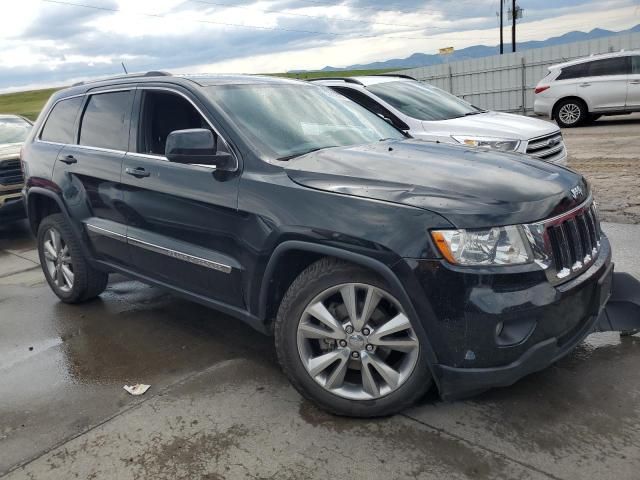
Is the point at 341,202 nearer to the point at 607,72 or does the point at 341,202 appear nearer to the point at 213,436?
the point at 213,436

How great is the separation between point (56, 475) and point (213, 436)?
0.73 meters

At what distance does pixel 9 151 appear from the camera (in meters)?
8.34

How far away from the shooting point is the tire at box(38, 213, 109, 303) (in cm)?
483

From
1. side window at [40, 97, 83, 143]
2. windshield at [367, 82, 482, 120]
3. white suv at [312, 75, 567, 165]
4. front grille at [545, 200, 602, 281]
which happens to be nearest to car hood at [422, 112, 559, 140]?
white suv at [312, 75, 567, 165]

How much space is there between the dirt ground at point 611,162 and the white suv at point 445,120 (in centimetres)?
80

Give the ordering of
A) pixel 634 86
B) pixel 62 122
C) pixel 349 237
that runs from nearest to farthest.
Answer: pixel 349 237 < pixel 62 122 < pixel 634 86

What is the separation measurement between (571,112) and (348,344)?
573 inches

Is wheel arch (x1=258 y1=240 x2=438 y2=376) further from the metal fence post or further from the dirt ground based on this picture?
the metal fence post

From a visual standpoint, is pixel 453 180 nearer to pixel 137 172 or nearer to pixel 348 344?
pixel 348 344

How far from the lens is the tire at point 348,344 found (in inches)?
112

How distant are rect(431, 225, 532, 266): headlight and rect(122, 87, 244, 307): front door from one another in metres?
1.21

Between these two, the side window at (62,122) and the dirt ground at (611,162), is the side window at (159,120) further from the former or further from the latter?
the dirt ground at (611,162)

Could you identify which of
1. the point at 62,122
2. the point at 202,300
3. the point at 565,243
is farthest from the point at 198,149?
the point at 62,122

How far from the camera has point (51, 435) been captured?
311 cm
